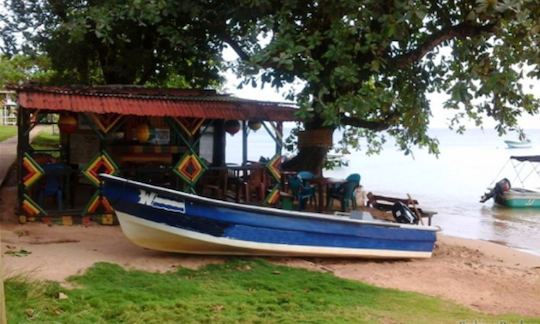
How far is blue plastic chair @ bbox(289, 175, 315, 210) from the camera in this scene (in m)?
12.2

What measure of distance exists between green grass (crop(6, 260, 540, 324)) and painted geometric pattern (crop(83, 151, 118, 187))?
9.74ft

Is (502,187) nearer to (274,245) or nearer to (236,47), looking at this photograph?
Result: (236,47)

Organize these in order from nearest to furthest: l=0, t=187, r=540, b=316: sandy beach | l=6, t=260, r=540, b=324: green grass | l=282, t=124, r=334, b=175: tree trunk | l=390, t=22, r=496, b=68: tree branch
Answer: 1. l=6, t=260, r=540, b=324: green grass
2. l=0, t=187, r=540, b=316: sandy beach
3. l=390, t=22, r=496, b=68: tree branch
4. l=282, t=124, r=334, b=175: tree trunk

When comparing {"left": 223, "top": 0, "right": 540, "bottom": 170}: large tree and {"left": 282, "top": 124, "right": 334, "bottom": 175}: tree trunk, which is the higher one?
{"left": 223, "top": 0, "right": 540, "bottom": 170}: large tree

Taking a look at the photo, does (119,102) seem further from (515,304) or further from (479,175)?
(479,175)

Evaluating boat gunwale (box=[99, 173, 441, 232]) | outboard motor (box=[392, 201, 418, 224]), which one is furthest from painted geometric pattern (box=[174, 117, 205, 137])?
outboard motor (box=[392, 201, 418, 224])

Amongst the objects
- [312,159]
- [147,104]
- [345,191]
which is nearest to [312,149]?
[312,159]

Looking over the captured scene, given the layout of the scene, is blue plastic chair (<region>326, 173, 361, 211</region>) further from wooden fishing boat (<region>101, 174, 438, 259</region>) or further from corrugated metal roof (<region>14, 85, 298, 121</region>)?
wooden fishing boat (<region>101, 174, 438, 259</region>)

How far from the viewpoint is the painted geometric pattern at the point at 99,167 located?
9663mm

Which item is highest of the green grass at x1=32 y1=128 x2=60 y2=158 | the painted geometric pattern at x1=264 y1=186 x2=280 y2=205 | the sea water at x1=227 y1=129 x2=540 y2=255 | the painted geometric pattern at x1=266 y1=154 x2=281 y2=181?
the green grass at x1=32 y1=128 x2=60 y2=158

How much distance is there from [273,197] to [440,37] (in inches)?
187

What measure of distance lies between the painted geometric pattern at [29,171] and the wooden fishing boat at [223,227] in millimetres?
2121

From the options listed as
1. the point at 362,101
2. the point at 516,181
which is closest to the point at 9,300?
the point at 362,101

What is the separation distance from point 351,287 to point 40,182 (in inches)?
249
